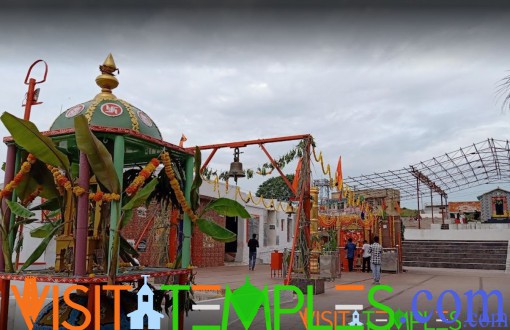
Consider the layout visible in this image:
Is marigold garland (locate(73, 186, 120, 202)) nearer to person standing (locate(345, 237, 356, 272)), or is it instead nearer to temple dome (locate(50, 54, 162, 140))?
temple dome (locate(50, 54, 162, 140))

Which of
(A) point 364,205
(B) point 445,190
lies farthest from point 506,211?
(A) point 364,205

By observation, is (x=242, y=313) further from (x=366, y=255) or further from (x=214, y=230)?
(x=366, y=255)

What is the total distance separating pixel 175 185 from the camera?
5.40 metres

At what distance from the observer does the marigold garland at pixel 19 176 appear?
5.00 meters

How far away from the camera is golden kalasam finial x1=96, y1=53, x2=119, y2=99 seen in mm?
5688

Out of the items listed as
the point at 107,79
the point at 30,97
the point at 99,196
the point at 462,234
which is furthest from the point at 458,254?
the point at 99,196

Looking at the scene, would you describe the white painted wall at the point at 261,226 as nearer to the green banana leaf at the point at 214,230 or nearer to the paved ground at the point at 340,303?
the paved ground at the point at 340,303

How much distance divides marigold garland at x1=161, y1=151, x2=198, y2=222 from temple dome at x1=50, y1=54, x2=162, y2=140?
454 millimetres

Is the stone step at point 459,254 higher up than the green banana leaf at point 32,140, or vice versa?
the green banana leaf at point 32,140

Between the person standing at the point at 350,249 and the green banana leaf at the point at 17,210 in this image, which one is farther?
the person standing at the point at 350,249

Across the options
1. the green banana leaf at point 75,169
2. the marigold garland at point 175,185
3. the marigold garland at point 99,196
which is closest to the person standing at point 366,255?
the marigold garland at point 175,185

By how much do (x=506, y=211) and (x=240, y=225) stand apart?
95.0 feet

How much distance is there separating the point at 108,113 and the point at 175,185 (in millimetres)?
1149

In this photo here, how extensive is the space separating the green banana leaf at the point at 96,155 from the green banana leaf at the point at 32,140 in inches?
17.4
